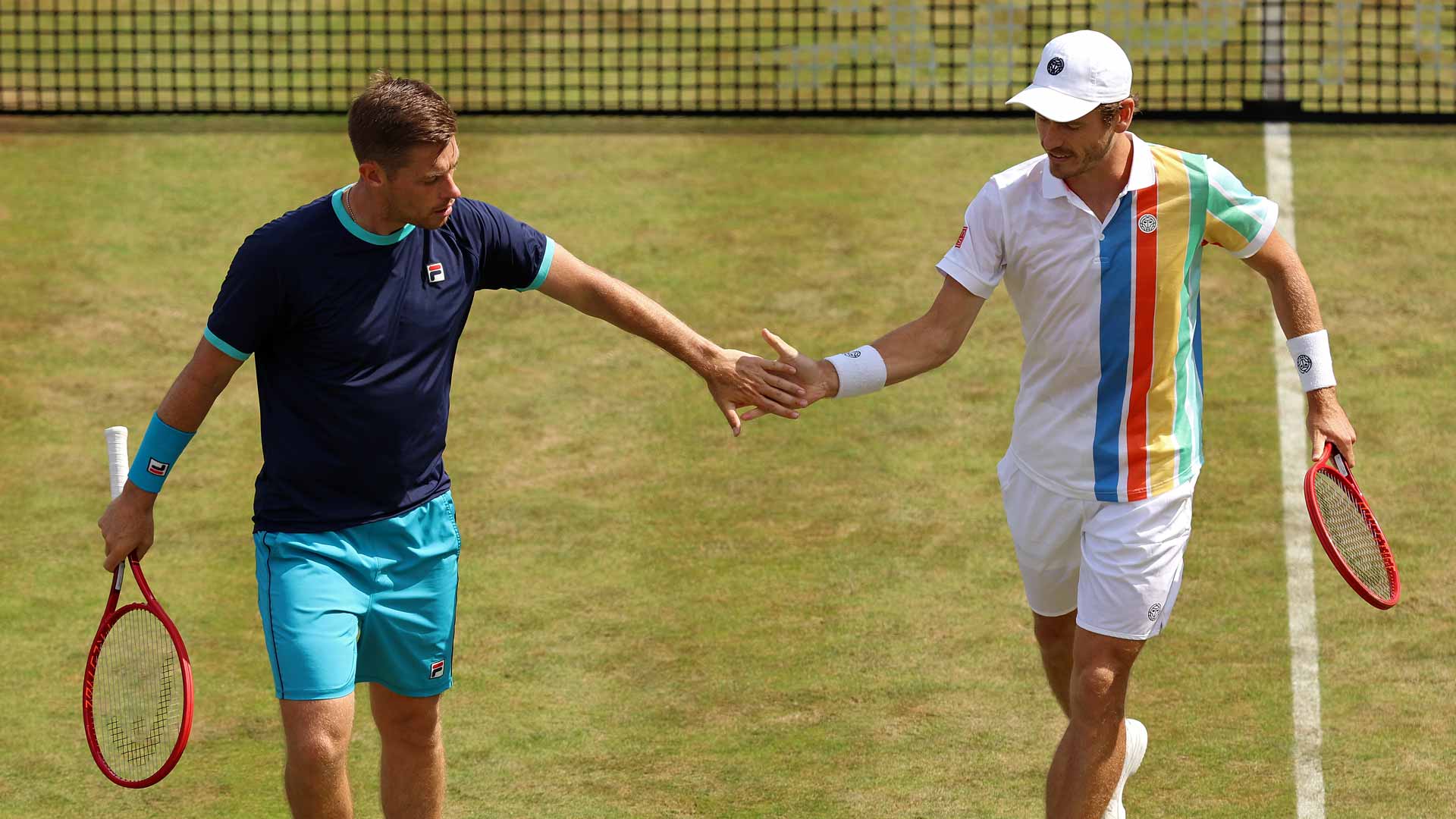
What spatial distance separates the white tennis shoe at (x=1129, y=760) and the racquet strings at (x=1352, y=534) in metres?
0.91

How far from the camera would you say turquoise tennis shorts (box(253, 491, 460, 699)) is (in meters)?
6.12

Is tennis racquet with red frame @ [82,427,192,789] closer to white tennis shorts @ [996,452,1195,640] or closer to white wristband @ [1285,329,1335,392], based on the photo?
white tennis shorts @ [996,452,1195,640]

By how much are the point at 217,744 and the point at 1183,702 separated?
363cm

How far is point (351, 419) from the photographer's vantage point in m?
6.20

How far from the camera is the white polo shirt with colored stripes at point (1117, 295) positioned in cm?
657

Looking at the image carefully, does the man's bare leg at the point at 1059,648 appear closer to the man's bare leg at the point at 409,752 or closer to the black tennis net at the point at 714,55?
the man's bare leg at the point at 409,752

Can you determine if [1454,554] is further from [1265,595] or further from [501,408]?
[501,408]

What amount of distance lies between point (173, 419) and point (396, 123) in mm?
1094

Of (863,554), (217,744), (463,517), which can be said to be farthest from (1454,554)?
(217,744)

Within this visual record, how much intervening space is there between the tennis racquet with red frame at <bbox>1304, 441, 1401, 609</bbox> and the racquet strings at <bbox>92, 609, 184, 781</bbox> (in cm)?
360

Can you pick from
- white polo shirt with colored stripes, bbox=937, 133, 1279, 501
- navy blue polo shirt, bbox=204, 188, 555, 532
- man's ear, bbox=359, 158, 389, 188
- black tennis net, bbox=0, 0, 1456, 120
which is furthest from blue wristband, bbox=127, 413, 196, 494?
black tennis net, bbox=0, 0, 1456, 120

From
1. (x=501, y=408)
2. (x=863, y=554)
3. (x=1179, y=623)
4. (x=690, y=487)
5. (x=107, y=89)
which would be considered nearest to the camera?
(x=1179, y=623)

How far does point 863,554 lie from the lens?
30.6 feet

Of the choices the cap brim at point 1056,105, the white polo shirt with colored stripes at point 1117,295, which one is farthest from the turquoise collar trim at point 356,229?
the cap brim at point 1056,105
